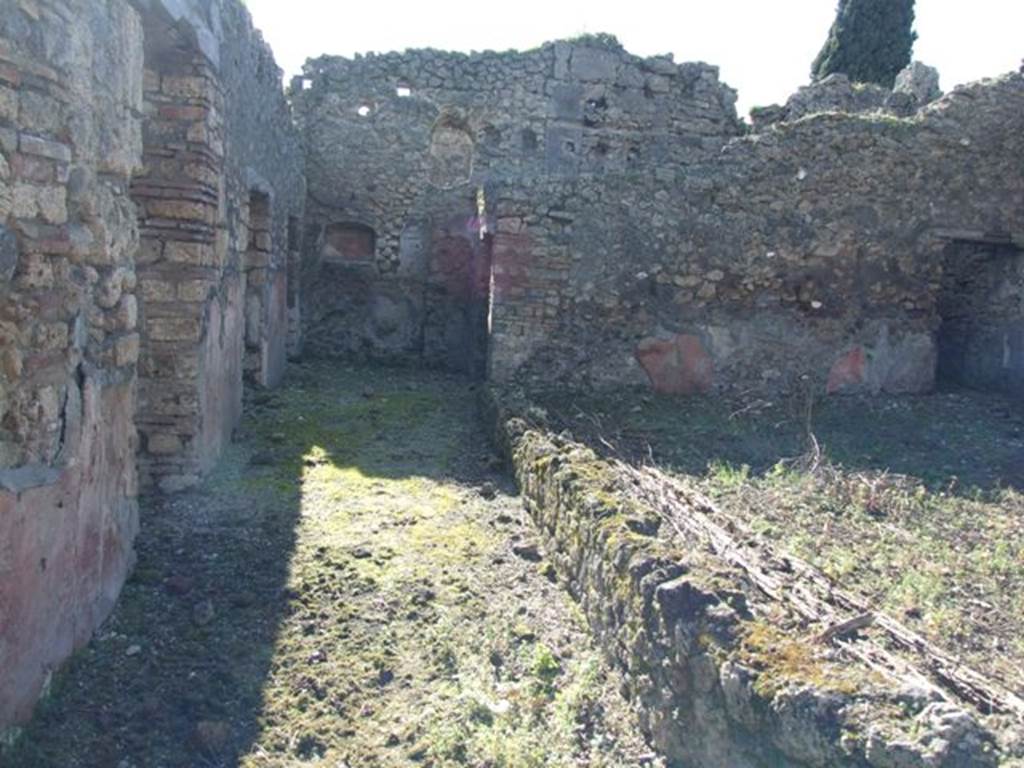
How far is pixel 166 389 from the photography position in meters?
5.72

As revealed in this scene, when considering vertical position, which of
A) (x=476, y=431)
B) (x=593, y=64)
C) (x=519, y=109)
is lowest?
(x=476, y=431)

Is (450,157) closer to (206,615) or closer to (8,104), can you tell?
(206,615)

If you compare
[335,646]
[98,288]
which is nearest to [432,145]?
[98,288]

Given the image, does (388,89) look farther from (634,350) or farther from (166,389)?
(166,389)

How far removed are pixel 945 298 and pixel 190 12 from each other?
26.1ft

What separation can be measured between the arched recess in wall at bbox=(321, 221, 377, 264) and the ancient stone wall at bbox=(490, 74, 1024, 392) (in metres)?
4.60

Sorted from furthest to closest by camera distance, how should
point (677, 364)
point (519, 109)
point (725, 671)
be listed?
1. point (519, 109)
2. point (677, 364)
3. point (725, 671)

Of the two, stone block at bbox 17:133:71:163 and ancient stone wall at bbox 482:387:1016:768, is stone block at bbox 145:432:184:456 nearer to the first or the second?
ancient stone wall at bbox 482:387:1016:768

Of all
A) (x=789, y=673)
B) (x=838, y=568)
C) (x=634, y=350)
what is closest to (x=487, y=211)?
(x=634, y=350)

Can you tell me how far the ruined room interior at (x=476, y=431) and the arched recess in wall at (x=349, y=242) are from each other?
0.17ft

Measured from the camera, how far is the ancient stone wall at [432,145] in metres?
12.4

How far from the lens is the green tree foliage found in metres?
20.4

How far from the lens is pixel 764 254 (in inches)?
346

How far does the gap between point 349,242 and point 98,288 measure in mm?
9206
